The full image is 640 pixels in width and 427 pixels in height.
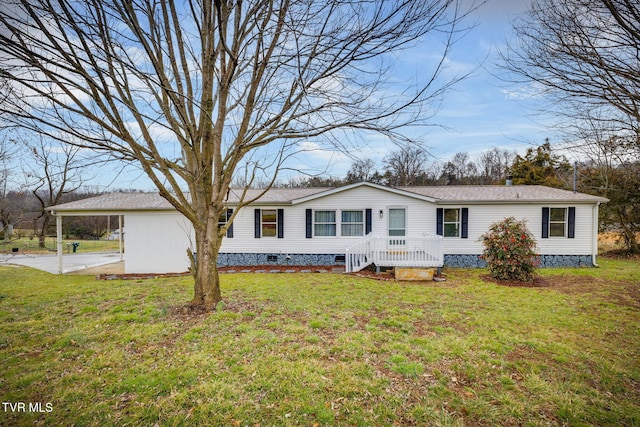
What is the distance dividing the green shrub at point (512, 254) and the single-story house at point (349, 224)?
269 centimetres

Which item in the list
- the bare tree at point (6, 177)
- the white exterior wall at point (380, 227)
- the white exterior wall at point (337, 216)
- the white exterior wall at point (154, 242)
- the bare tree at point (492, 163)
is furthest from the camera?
the bare tree at point (492, 163)

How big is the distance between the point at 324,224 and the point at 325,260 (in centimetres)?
162

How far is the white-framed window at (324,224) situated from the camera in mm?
12695

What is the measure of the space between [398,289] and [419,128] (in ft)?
15.9

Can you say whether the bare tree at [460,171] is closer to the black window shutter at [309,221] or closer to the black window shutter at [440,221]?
the black window shutter at [440,221]

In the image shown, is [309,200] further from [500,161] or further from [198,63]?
[500,161]

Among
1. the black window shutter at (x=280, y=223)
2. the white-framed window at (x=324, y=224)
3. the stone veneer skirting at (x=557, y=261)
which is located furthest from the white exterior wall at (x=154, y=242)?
the stone veneer skirting at (x=557, y=261)

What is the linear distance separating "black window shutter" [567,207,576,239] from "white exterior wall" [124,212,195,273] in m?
16.3

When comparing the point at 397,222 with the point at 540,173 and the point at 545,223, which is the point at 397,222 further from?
the point at 540,173

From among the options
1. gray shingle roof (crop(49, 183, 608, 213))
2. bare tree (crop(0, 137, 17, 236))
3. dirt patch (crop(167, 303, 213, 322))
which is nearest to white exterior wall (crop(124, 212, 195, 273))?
gray shingle roof (crop(49, 183, 608, 213))

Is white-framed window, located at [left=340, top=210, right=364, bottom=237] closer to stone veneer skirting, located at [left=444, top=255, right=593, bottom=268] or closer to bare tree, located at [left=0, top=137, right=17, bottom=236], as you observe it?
stone veneer skirting, located at [left=444, top=255, right=593, bottom=268]

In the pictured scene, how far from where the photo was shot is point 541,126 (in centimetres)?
652

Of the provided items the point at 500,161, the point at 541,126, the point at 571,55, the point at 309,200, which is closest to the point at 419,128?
the point at 571,55

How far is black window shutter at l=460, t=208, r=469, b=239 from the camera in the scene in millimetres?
12234
